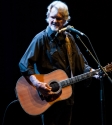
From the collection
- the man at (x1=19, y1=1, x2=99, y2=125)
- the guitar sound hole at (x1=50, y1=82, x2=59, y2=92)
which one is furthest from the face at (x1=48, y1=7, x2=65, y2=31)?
the guitar sound hole at (x1=50, y1=82, x2=59, y2=92)

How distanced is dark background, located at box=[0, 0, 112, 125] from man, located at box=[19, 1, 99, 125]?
75 centimetres

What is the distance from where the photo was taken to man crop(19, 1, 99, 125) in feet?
9.20

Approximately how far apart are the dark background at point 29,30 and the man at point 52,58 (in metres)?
0.75

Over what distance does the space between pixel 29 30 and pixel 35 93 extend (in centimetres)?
107

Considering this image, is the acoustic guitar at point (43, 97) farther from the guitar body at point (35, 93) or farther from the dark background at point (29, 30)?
the dark background at point (29, 30)

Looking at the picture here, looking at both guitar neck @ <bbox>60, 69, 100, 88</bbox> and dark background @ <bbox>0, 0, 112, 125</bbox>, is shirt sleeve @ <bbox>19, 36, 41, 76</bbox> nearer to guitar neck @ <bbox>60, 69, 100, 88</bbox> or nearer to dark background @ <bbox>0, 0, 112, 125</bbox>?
guitar neck @ <bbox>60, 69, 100, 88</bbox>

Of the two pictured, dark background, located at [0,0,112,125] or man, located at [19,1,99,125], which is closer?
man, located at [19,1,99,125]

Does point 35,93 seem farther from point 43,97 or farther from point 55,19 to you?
point 55,19

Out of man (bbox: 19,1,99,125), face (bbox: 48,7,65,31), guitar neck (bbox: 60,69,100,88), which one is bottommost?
guitar neck (bbox: 60,69,100,88)

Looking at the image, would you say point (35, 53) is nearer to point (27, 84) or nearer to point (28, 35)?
point (27, 84)

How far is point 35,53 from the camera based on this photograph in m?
2.81

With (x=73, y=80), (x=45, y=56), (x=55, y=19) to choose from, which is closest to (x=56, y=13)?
(x=55, y=19)

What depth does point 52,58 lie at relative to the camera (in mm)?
2842

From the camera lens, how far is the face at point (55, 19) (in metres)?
2.79
